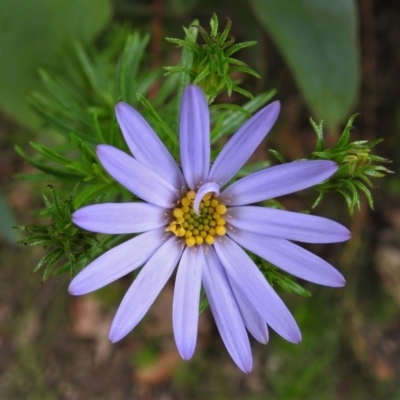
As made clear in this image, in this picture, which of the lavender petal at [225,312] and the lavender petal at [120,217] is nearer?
the lavender petal at [120,217]

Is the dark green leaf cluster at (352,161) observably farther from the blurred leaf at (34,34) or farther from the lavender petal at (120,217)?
the blurred leaf at (34,34)

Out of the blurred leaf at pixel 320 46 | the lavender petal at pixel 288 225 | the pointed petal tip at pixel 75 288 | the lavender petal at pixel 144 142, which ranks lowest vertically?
the blurred leaf at pixel 320 46

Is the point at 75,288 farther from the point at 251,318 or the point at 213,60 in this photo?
the point at 213,60

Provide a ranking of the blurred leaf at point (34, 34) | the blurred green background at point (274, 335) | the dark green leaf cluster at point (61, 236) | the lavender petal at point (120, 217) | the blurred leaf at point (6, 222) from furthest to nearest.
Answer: the blurred green background at point (274, 335)
the blurred leaf at point (6, 222)
the blurred leaf at point (34, 34)
the dark green leaf cluster at point (61, 236)
the lavender petal at point (120, 217)

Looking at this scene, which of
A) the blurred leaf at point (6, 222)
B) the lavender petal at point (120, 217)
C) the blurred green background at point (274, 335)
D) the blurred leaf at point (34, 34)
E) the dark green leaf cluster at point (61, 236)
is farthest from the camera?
the blurred green background at point (274, 335)

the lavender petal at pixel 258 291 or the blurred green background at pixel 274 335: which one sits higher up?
the lavender petal at pixel 258 291

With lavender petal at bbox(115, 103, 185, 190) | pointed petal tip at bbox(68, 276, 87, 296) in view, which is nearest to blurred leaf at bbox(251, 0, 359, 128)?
lavender petal at bbox(115, 103, 185, 190)

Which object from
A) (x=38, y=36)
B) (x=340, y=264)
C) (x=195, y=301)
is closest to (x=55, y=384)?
(x=340, y=264)

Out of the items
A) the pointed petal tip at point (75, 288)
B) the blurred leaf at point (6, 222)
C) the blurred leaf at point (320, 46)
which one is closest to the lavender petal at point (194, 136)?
the pointed petal tip at point (75, 288)
